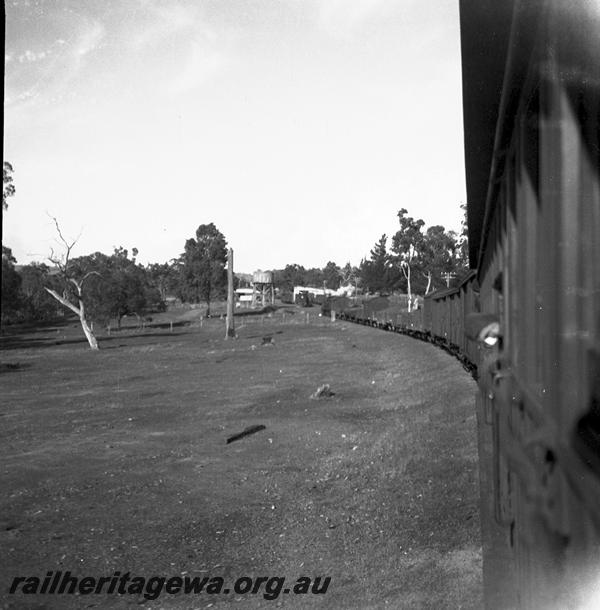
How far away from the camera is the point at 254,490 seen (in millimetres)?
9180

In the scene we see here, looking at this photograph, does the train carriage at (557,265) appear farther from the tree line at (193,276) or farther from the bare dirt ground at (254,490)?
the tree line at (193,276)

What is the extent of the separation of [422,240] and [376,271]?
35.0 feet

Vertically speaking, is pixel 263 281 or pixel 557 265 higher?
pixel 263 281

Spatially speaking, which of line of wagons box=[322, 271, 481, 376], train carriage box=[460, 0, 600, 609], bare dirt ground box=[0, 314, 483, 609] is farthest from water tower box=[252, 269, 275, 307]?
train carriage box=[460, 0, 600, 609]

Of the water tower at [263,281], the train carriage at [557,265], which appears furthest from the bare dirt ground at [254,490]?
the water tower at [263,281]

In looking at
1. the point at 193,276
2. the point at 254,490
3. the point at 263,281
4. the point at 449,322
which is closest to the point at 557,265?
the point at 254,490

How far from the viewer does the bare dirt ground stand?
6434 millimetres

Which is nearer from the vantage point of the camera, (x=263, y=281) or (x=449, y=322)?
(x=449, y=322)

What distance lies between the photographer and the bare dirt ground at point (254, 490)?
6434 millimetres

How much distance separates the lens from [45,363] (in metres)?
30.0

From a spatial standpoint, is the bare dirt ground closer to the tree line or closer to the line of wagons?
the line of wagons

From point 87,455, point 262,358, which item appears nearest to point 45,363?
point 262,358

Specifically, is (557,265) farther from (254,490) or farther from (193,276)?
(193,276)

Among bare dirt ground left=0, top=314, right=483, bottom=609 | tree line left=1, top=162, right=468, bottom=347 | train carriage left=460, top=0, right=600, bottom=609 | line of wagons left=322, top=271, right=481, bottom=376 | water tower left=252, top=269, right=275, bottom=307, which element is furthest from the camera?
water tower left=252, top=269, right=275, bottom=307
